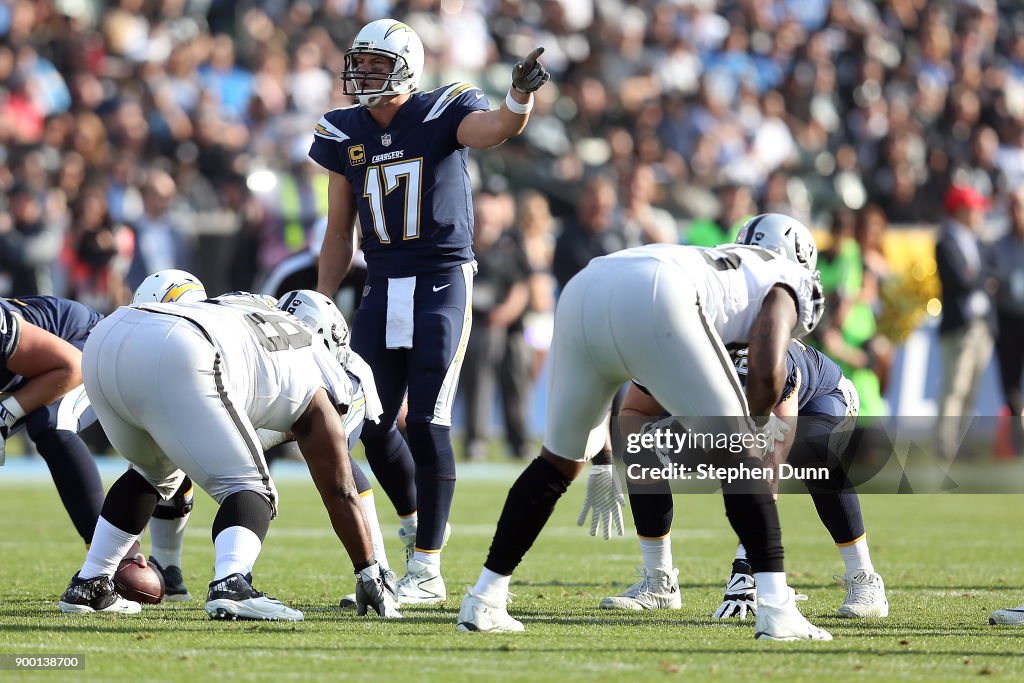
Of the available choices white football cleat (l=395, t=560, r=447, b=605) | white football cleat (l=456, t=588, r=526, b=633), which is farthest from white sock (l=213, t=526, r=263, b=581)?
white football cleat (l=395, t=560, r=447, b=605)

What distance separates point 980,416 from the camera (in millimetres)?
14930

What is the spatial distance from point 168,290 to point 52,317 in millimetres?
552

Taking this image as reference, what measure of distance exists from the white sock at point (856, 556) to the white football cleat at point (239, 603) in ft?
7.18

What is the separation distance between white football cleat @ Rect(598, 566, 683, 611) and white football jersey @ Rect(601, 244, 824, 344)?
140 centimetres

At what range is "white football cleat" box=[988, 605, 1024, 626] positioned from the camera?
5793mm

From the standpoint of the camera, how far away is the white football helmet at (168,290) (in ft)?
21.1

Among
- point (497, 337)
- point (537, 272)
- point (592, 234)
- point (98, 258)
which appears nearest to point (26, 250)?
point (98, 258)

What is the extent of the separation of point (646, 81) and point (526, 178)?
228 centimetres

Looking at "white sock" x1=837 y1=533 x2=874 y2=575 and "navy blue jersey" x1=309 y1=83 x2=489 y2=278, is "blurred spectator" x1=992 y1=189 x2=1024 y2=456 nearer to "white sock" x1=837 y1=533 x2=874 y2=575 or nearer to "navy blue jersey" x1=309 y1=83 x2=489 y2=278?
"white sock" x1=837 y1=533 x2=874 y2=575

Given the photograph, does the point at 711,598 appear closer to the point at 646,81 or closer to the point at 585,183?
the point at 585,183

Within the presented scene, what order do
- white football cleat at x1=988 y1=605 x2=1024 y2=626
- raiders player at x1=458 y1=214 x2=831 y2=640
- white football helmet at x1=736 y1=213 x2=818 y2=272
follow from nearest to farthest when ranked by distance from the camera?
raiders player at x1=458 y1=214 x2=831 y2=640 < white football cleat at x1=988 y1=605 x2=1024 y2=626 < white football helmet at x1=736 y1=213 x2=818 y2=272

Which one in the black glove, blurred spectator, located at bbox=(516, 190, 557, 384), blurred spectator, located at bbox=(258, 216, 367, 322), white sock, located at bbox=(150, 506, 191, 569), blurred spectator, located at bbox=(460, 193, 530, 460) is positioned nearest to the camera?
the black glove

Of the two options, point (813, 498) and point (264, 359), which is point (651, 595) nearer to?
point (813, 498)

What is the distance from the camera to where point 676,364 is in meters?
5.05
